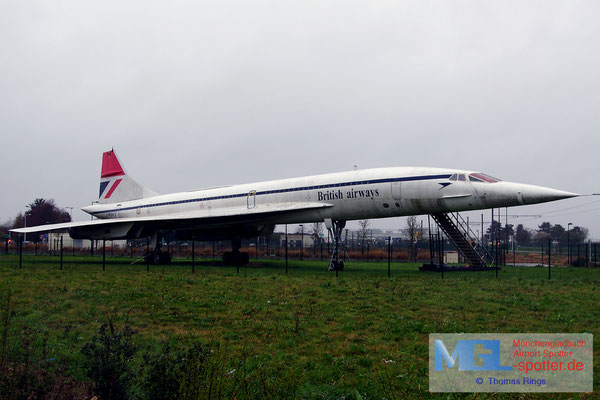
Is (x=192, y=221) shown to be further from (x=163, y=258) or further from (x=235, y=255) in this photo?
(x=235, y=255)

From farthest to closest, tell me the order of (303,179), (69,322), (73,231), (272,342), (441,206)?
(73,231) < (303,179) < (441,206) < (69,322) < (272,342)

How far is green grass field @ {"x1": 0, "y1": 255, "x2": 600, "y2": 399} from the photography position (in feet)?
21.8

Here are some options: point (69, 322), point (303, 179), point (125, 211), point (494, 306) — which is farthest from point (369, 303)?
point (125, 211)

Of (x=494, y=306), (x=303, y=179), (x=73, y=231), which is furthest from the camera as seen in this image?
(x=73, y=231)

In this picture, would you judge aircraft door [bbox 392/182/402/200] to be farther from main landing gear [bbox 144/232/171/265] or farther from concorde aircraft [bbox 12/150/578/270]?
main landing gear [bbox 144/232/171/265]

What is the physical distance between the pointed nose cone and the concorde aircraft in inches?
1.2

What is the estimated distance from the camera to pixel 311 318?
32.6 feet

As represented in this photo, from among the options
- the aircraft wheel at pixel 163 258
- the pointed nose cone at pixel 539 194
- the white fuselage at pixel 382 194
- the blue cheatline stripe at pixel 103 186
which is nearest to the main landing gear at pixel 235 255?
the white fuselage at pixel 382 194

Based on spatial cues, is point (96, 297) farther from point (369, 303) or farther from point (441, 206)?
point (441, 206)

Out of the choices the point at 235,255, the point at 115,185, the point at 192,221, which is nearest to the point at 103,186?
the point at 115,185

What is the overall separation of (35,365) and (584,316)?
10.0 m

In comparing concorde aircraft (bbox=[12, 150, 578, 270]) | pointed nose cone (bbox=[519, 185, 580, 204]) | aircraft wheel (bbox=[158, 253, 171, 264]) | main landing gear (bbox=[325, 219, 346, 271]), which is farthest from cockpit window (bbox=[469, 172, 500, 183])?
aircraft wheel (bbox=[158, 253, 171, 264])

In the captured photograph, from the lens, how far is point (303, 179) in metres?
23.9

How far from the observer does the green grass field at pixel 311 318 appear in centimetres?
663
